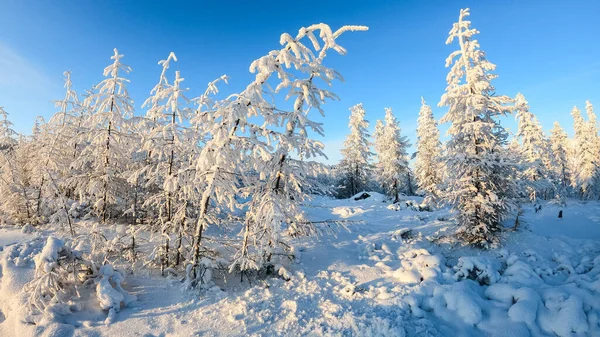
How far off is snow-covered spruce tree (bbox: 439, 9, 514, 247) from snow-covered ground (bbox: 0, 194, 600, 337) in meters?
1.52

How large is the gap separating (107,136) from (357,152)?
30.4 m

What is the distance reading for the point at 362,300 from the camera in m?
7.03

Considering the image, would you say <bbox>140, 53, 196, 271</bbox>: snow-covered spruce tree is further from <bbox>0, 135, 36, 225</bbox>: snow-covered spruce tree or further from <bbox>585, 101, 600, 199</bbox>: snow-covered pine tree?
<bbox>585, 101, 600, 199</bbox>: snow-covered pine tree

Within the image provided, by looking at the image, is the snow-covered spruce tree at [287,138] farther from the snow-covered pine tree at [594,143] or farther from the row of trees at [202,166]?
the snow-covered pine tree at [594,143]

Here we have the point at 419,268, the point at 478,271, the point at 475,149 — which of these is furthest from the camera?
the point at 475,149

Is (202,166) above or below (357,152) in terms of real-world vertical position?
below

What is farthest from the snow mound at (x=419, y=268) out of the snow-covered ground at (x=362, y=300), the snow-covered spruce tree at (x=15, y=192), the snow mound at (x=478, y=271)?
the snow-covered spruce tree at (x=15, y=192)

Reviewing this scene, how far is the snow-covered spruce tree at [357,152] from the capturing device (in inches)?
1458

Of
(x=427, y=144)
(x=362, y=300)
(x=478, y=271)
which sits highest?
(x=427, y=144)

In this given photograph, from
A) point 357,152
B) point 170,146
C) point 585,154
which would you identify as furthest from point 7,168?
point 585,154

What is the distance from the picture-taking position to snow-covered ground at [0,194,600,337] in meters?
5.73

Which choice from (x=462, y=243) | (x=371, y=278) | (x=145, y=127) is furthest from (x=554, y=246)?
(x=145, y=127)

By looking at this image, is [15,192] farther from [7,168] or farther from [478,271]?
[478,271]

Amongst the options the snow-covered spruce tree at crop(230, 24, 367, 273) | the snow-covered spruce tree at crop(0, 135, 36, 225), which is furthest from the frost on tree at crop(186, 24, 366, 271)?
the snow-covered spruce tree at crop(0, 135, 36, 225)
